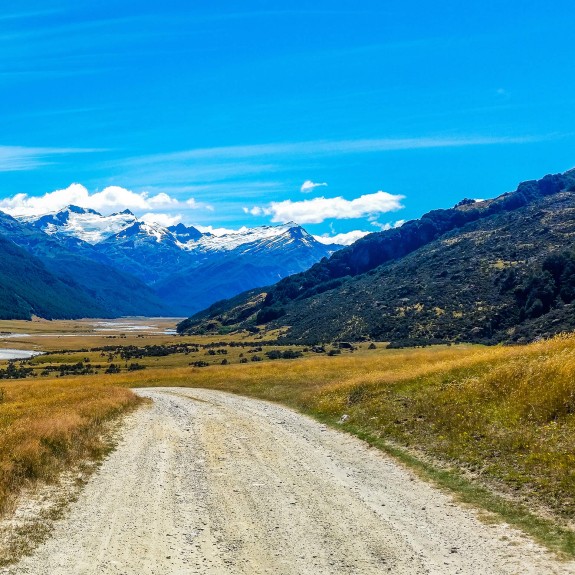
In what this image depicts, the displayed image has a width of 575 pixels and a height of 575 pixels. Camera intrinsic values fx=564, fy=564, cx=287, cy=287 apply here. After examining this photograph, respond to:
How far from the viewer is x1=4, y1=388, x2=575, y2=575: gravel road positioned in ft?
35.7

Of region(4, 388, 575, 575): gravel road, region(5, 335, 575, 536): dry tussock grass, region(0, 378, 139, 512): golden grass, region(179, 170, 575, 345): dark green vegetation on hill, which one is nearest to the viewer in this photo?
region(4, 388, 575, 575): gravel road

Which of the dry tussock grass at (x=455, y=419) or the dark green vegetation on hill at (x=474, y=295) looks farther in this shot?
the dark green vegetation on hill at (x=474, y=295)

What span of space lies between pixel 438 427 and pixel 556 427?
4639 mm

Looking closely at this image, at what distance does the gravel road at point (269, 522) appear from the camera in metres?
10.9

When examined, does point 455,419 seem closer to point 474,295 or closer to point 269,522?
point 269,522

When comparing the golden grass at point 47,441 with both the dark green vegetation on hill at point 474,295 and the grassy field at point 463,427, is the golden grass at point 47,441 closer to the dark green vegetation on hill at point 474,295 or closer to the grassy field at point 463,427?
the grassy field at point 463,427

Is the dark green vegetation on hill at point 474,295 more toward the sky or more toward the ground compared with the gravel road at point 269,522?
more toward the sky

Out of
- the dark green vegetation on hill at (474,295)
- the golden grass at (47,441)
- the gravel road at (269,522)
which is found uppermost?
the dark green vegetation on hill at (474,295)

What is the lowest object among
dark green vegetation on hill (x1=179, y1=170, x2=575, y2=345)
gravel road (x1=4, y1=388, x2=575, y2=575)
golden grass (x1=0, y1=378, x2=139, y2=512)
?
gravel road (x1=4, y1=388, x2=575, y2=575)

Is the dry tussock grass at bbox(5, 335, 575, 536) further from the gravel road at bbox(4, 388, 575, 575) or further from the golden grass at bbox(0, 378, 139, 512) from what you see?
the gravel road at bbox(4, 388, 575, 575)

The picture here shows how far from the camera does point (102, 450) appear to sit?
21.1 meters

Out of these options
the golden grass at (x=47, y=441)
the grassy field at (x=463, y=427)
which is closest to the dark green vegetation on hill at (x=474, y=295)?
the grassy field at (x=463, y=427)

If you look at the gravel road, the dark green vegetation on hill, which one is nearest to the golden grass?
the gravel road

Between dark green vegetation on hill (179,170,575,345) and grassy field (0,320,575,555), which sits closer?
grassy field (0,320,575,555)
